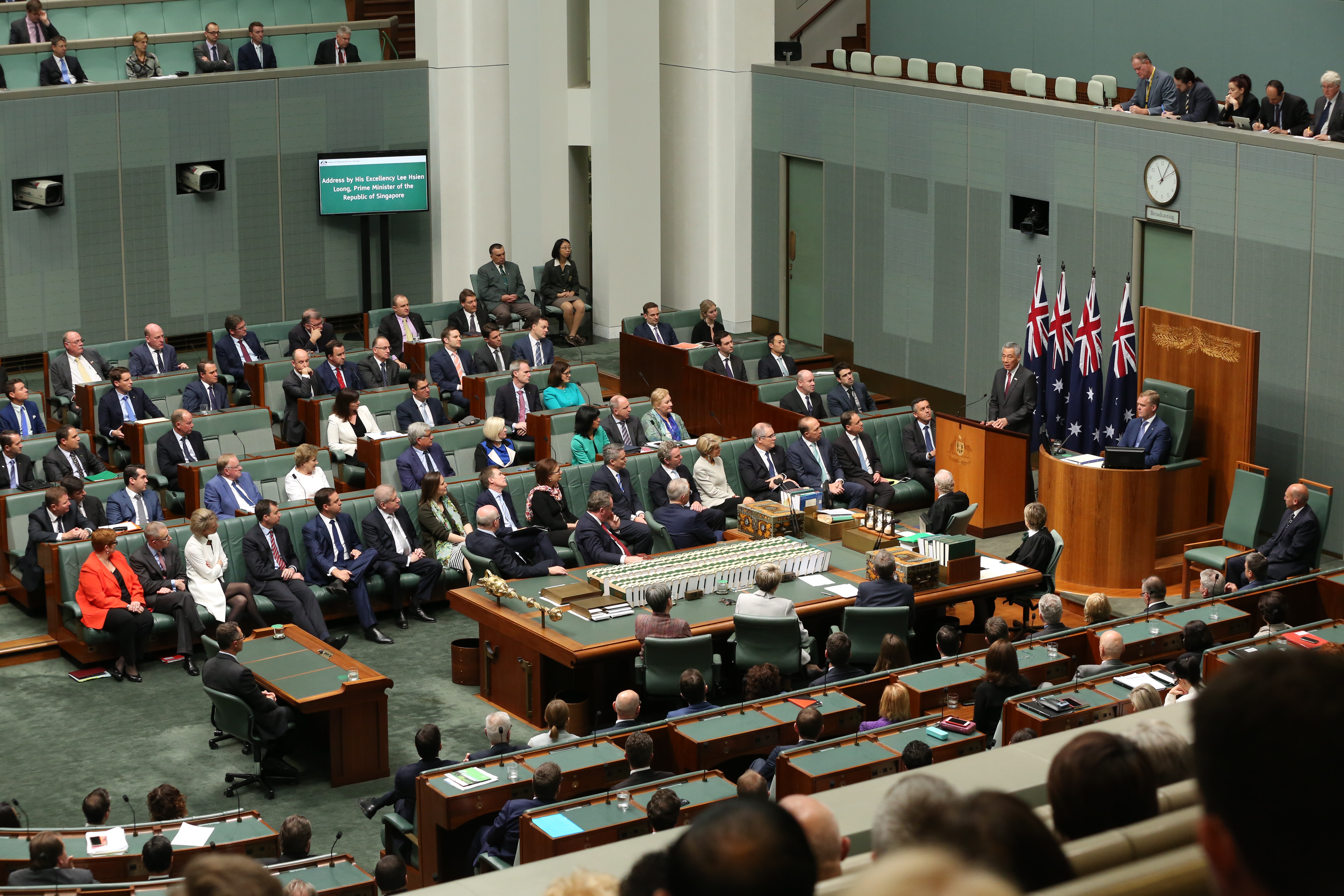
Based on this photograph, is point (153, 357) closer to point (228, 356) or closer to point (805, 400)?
point (228, 356)

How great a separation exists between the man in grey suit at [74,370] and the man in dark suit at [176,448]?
1.74m

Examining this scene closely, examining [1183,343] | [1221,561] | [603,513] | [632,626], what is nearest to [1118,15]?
[1183,343]

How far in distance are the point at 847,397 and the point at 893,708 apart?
21.5 ft

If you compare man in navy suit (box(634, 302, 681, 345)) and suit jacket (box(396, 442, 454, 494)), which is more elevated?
man in navy suit (box(634, 302, 681, 345))

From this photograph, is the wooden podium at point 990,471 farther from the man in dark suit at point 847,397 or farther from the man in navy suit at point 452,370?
the man in navy suit at point 452,370

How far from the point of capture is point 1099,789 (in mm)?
2133

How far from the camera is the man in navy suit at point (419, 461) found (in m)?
12.4

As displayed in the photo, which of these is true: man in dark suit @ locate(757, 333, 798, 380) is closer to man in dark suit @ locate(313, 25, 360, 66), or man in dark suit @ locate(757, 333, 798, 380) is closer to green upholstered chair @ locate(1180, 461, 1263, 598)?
green upholstered chair @ locate(1180, 461, 1263, 598)

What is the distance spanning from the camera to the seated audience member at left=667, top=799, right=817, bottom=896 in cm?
152

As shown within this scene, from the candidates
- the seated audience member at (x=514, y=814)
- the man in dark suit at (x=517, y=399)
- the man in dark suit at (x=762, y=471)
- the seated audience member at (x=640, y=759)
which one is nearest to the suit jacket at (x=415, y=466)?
the man in dark suit at (x=517, y=399)

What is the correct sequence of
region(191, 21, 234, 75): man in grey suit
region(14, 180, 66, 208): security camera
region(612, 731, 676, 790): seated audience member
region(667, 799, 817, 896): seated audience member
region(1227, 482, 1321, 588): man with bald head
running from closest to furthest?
region(667, 799, 817, 896): seated audience member → region(612, 731, 676, 790): seated audience member → region(1227, 482, 1321, 588): man with bald head → region(14, 180, 66, 208): security camera → region(191, 21, 234, 75): man in grey suit

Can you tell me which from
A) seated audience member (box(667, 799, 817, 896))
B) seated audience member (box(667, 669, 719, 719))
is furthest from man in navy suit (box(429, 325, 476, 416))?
seated audience member (box(667, 799, 817, 896))

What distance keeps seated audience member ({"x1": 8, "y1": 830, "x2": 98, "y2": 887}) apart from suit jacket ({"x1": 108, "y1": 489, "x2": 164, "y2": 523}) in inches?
196

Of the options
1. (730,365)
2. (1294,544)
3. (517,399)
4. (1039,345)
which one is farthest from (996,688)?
(730,365)
